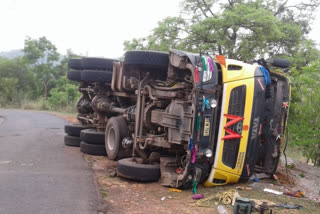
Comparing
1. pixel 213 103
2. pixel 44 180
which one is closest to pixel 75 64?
pixel 44 180

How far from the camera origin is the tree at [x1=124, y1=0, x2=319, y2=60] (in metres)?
17.7

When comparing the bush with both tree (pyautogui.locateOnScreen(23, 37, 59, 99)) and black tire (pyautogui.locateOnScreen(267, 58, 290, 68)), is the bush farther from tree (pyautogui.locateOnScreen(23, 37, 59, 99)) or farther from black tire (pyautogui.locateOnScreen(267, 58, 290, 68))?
black tire (pyautogui.locateOnScreen(267, 58, 290, 68))

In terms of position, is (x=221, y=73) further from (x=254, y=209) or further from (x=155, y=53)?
(x=254, y=209)

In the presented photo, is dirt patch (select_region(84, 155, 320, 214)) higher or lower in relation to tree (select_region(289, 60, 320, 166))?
lower

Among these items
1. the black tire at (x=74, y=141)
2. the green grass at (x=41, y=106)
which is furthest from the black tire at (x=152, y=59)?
the green grass at (x=41, y=106)

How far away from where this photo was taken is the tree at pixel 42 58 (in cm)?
3616

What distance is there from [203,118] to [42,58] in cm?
3449

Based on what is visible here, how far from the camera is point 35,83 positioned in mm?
36594

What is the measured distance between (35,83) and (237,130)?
34.4 m

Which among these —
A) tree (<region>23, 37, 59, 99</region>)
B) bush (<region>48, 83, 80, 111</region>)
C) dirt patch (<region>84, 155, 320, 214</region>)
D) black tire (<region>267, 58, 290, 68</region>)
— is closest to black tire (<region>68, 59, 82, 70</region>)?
dirt patch (<region>84, 155, 320, 214</region>)

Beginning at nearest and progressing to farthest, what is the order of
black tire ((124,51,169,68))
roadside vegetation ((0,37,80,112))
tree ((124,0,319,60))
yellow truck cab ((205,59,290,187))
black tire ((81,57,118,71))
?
yellow truck cab ((205,59,290,187)) < black tire ((124,51,169,68)) < black tire ((81,57,118,71)) < tree ((124,0,319,60)) < roadside vegetation ((0,37,80,112))

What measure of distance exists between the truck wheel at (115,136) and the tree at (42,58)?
96.7 ft

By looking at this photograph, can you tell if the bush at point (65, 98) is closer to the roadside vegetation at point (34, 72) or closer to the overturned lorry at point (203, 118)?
the roadside vegetation at point (34, 72)

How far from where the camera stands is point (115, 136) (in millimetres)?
7660
